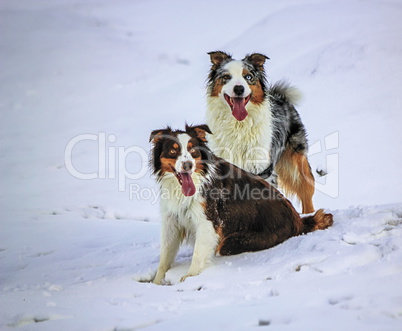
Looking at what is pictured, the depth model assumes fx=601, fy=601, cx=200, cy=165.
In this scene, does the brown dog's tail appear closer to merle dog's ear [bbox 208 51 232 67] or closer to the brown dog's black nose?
the brown dog's black nose

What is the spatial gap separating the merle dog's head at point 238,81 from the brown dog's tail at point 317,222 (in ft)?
3.59

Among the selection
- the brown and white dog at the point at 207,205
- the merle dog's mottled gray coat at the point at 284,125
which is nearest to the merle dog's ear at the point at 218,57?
the merle dog's mottled gray coat at the point at 284,125

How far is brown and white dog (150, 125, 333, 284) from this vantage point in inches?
167

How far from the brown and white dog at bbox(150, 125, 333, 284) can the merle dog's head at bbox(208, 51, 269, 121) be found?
76cm

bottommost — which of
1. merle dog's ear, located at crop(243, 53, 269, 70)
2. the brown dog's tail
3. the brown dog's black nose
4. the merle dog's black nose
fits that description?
the brown dog's tail

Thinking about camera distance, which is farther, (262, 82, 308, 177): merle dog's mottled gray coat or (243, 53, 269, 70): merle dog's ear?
→ (262, 82, 308, 177): merle dog's mottled gray coat

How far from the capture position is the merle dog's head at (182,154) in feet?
13.8

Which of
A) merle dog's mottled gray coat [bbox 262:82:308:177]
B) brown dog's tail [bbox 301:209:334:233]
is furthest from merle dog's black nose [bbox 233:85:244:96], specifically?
brown dog's tail [bbox 301:209:334:233]

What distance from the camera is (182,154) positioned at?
4199 millimetres

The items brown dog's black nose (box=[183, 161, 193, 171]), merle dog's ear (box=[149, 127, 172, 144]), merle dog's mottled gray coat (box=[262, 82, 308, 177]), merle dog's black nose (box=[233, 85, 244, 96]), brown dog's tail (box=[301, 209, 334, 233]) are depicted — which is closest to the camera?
brown dog's black nose (box=[183, 161, 193, 171])

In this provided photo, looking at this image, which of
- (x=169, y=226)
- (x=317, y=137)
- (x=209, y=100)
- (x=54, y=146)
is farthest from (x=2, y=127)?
(x=169, y=226)

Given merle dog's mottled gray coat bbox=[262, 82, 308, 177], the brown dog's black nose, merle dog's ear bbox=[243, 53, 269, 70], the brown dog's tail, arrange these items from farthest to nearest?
merle dog's mottled gray coat bbox=[262, 82, 308, 177] < merle dog's ear bbox=[243, 53, 269, 70] < the brown dog's tail < the brown dog's black nose

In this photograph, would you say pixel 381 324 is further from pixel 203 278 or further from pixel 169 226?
pixel 169 226

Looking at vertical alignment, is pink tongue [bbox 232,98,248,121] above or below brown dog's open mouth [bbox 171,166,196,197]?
above
